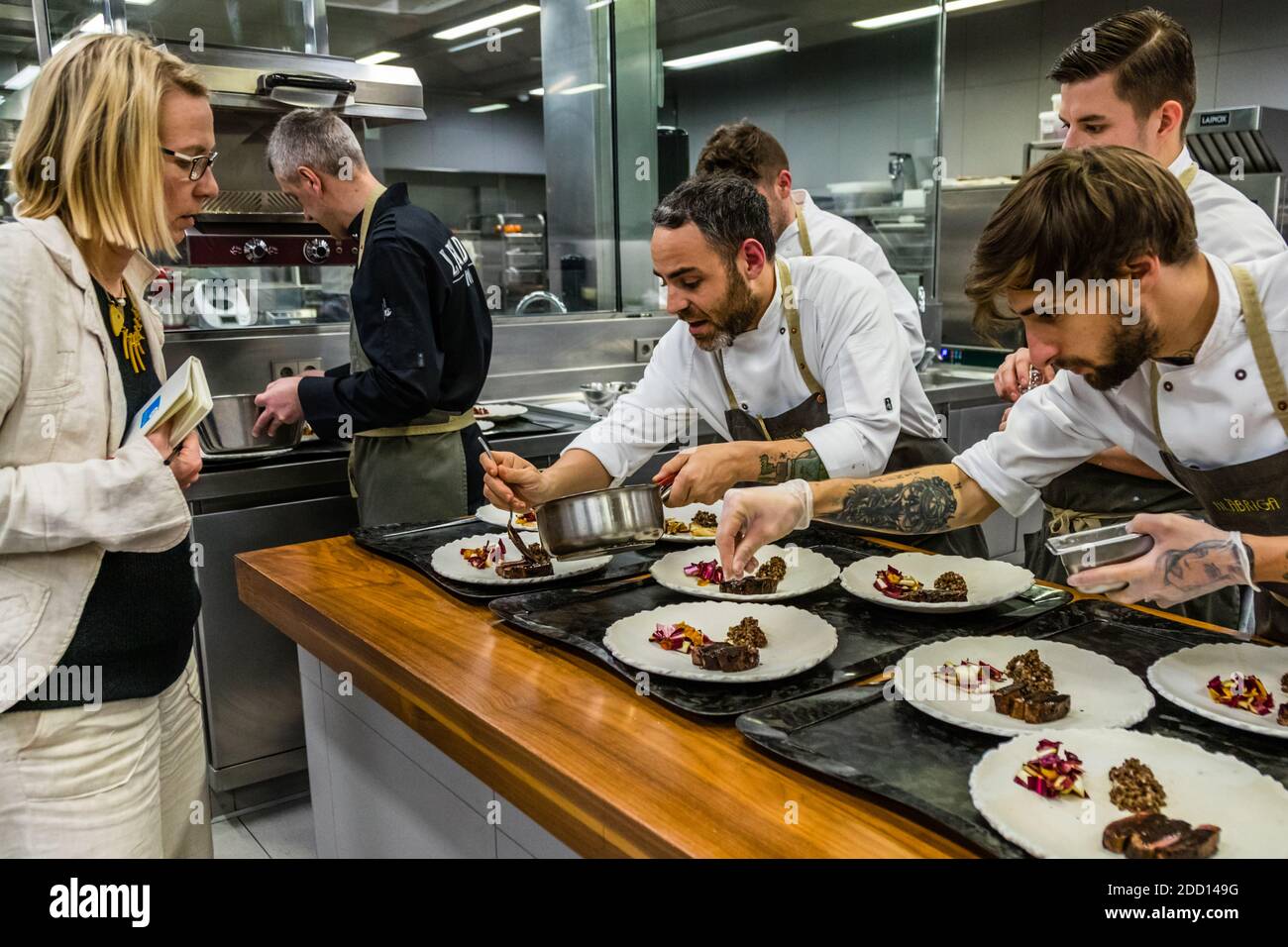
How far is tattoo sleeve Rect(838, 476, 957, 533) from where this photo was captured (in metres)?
1.90

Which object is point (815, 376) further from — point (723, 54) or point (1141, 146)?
point (723, 54)

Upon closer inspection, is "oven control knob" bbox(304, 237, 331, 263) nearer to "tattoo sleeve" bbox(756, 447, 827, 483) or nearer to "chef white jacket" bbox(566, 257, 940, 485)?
"chef white jacket" bbox(566, 257, 940, 485)

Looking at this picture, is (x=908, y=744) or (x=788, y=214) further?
(x=788, y=214)

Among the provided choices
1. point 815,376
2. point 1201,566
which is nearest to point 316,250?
point 815,376

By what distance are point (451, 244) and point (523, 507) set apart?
1000 millimetres

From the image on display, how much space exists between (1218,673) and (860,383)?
1.03 meters

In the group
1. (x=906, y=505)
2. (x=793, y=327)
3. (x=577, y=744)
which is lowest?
(x=577, y=744)

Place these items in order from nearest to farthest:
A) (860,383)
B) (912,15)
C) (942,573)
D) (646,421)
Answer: (942,573) → (860,383) → (646,421) → (912,15)

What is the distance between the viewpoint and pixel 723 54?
911 cm

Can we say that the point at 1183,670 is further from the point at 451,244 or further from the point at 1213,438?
the point at 451,244

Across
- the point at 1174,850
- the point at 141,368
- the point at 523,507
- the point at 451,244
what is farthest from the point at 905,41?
the point at 1174,850

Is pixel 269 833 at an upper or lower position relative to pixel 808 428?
lower

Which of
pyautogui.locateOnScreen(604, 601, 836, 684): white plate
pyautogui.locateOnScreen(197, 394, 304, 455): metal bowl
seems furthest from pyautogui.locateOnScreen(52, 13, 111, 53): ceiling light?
pyautogui.locateOnScreen(604, 601, 836, 684): white plate

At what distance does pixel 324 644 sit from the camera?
1816 millimetres
